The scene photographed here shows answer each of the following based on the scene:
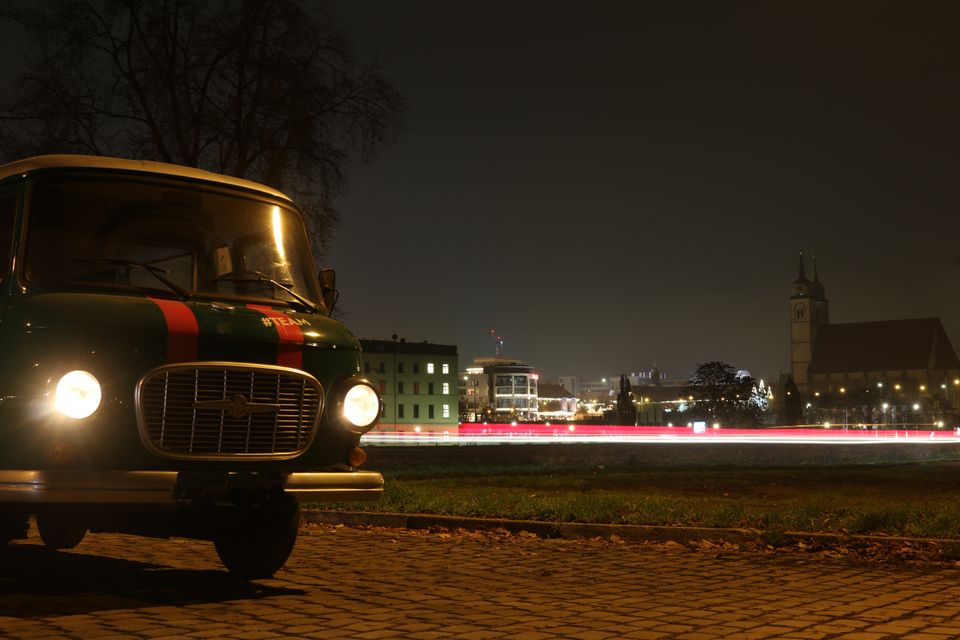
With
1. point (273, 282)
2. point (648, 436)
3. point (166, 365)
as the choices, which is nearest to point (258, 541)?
point (273, 282)

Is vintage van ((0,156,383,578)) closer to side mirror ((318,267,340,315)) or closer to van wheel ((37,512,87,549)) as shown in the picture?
side mirror ((318,267,340,315))

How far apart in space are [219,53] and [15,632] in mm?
13277

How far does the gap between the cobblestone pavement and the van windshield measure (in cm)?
205

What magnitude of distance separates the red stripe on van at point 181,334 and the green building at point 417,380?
132m

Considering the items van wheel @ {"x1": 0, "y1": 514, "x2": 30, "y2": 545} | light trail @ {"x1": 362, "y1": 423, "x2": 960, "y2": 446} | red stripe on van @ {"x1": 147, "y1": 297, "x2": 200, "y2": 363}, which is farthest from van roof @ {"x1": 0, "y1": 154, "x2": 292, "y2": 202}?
light trail @ {"x1": 362, "y1": 423, "x2": 960, "y2": 446}

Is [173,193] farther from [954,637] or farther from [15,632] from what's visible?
[954,637]

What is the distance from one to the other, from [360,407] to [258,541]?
58.4 inches

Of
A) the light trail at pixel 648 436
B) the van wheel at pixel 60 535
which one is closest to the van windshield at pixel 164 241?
the van wheel at pixel 60 535

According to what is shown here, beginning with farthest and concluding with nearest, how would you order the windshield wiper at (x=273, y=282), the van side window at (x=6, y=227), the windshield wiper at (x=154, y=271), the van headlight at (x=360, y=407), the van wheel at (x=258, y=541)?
the van wheel at (x=258, y=541) → the windshield wiper at (x=273, y=282) → the van headlight at (x=360, y=407) → the windshield wiper at (x=154, y=271) → the van side window at (x=6, y=227)

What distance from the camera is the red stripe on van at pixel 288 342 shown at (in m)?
7.08

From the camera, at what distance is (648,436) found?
79.1m

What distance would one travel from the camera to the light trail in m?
72.2

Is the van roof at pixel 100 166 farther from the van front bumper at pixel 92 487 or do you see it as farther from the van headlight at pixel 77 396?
the van front bumper at pixel 92 487

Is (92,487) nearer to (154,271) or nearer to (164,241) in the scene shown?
(154,271)
